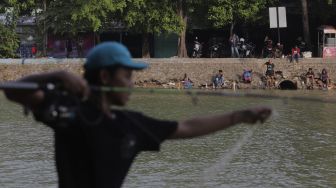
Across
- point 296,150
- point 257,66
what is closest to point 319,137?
point 296,150

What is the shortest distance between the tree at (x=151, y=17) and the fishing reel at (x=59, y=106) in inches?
1337

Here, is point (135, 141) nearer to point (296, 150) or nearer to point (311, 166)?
point (311, 166)

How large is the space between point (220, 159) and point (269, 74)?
20.9 m

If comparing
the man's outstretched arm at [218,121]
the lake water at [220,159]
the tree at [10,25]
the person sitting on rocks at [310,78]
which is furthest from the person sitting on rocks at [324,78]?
the man's outstretched arm at [218,121]

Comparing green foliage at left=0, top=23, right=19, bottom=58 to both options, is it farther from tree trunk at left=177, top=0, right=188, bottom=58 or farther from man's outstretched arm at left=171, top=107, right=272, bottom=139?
man's outstretched arm at left=171, top=107, right=272, bottom=139

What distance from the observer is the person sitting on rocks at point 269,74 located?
110 feet

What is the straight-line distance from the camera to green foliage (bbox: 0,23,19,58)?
39247 mm

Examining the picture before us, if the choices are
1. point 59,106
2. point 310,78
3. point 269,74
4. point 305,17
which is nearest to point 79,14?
point 269,74

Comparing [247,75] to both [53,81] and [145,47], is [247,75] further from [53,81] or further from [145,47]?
[53,81]

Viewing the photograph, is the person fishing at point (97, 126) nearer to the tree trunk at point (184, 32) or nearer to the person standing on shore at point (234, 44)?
the person standing on shore at point (234, 44)

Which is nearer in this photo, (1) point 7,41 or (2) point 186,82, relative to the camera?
(2) point 186,82

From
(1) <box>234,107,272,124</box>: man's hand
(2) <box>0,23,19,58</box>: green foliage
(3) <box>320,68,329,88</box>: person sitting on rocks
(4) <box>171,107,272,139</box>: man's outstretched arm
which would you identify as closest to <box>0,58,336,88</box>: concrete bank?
(3) <box>320,68,329,88</box>: person sitting on rocks

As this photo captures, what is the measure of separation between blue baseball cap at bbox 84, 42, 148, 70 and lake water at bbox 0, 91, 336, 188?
5145 mm

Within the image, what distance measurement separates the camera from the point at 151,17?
121 feet
